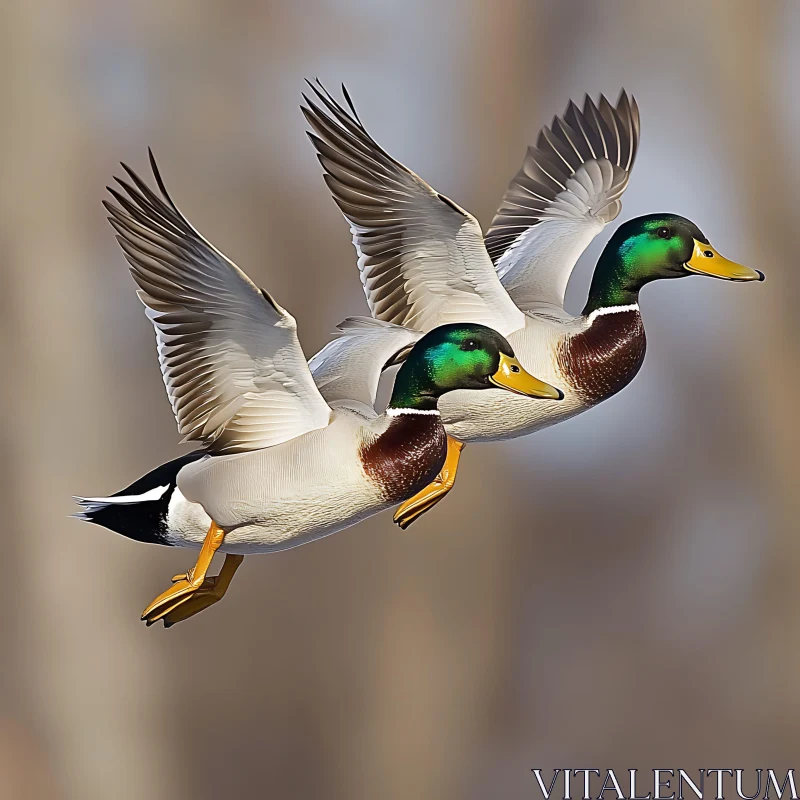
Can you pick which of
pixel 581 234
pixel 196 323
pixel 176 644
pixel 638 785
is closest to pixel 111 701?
pixel 176 644

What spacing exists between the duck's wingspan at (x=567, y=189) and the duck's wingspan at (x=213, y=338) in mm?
555

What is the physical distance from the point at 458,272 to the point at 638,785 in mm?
2906

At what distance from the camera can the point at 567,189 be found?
1.70 meters

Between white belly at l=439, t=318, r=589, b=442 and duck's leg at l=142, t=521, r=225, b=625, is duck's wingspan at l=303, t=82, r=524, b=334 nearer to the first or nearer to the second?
white belly at l=439, t=318, r=589, b=442

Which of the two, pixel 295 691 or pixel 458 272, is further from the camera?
pixel 295 691

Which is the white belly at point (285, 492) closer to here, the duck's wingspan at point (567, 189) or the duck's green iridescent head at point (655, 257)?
the duck's green iridescent head at point (655, 257)

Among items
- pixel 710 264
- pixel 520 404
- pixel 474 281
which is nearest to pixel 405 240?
pixel 474 281

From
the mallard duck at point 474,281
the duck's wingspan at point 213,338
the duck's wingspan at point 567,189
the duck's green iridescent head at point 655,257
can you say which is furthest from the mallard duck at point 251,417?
the duck's wingspan at point 567,189

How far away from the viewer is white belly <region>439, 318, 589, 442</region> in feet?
4.33

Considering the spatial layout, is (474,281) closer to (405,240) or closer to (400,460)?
(405,240)

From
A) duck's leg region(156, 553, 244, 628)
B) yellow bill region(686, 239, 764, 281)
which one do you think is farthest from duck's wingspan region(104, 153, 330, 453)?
yellow bill region(686, 239, 764, 281)

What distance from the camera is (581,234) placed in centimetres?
164

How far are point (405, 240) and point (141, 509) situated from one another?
43 cm

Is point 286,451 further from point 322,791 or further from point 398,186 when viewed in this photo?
point 322,791
